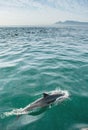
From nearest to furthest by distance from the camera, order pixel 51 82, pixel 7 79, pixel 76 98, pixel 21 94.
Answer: pixel 76 98
pixel 21 94
pixel 51 82
pixel 7 79

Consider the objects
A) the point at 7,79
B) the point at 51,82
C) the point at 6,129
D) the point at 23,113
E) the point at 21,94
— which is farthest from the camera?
the point at 7,79

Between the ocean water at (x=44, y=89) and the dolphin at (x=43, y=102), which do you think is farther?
the dolphin at (x=43, y=102)

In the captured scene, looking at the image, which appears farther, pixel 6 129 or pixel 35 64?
pixel 35 64

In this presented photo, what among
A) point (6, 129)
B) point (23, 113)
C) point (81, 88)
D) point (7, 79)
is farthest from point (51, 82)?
point (6, 129)

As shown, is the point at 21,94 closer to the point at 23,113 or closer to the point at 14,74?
the point at 23,113

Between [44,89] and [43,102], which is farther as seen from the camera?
[44,89]

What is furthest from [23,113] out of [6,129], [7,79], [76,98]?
[7,79]

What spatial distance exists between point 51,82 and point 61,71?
300 cm

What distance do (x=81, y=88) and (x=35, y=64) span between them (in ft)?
26.1

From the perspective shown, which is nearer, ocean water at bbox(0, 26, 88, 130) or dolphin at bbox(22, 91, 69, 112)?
ocean water at bbox(0, 26, 88, 130)

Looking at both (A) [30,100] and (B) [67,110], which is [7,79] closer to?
(A) [30,100]

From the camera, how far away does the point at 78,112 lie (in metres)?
11.6

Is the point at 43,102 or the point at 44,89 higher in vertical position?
the point at 43,102

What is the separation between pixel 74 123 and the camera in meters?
10.5
